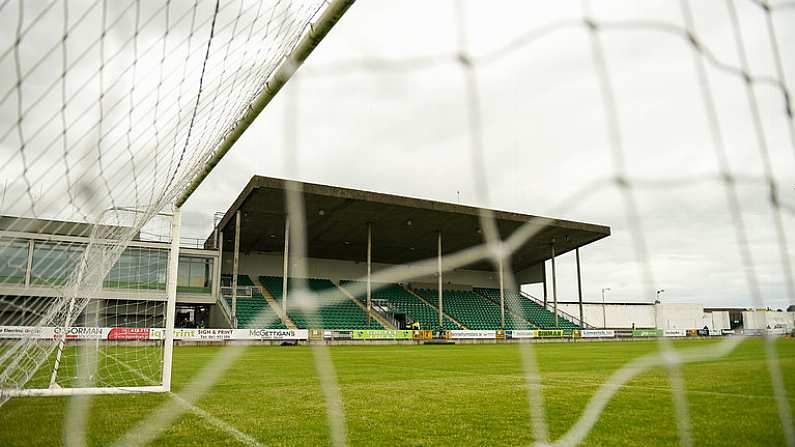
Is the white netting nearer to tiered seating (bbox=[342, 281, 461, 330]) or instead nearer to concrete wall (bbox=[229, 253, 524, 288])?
concrete wall (bbox=[229, 253, 524, 288])

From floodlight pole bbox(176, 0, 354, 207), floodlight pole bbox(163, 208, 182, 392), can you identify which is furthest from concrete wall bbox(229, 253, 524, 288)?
floodlight pole bbox(176, 0, 354, 207)

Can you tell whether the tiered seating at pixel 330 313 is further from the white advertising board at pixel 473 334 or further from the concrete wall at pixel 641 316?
the concrete wall at pixel 641 316

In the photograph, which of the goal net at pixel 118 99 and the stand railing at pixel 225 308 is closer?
the goal net at pixel 118 99

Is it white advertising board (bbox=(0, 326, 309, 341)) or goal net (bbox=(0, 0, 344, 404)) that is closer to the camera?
goal net (bbox=(0, 0, 344, 404))

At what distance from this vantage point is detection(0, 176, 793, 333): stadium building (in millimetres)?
19906

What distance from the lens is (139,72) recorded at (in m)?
3.18

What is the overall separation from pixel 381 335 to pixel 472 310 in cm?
1059

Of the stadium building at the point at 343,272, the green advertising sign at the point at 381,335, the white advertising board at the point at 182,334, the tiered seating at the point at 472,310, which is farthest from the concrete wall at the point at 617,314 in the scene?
the white advertising board at the point at 182,334

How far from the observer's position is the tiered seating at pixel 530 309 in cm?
3306

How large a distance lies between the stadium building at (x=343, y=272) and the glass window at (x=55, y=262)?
334cm

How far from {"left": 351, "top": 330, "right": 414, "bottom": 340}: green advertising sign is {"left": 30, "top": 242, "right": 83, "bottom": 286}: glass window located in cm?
1439

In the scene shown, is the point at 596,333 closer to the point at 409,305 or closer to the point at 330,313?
the point at 409,305

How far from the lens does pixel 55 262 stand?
9445 millimetres

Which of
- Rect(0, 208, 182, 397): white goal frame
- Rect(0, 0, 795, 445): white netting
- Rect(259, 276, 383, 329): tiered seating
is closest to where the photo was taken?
Rect(0, 0, 795, 445): white netting
